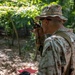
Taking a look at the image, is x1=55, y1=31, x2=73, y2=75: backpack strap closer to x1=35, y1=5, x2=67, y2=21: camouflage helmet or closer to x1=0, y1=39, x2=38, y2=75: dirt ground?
x1=35, y1=5, x2=67, y2=21: camouflage helmet

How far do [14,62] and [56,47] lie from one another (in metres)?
9.74

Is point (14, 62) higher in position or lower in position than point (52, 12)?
lower

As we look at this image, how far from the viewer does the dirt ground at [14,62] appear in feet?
32.0

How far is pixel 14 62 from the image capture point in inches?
451

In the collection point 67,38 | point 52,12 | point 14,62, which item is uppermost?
point 52,12

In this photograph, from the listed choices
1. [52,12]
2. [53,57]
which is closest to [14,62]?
[52,12]

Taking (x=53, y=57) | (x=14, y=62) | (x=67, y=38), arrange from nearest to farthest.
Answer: (x=53, y=57), (x=67, y=38), (x=14, y=62)

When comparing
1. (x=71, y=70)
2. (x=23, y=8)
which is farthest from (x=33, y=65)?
(x=71, y=70)

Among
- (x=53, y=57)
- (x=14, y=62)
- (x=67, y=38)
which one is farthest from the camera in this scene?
(x=14, y=62)

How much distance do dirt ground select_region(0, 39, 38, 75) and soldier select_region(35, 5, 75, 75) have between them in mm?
7279

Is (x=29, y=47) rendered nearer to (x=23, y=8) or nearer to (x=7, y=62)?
(x=7, y=62)

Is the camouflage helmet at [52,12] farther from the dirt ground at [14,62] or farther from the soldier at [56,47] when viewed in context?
the dirt ground at [14,62]

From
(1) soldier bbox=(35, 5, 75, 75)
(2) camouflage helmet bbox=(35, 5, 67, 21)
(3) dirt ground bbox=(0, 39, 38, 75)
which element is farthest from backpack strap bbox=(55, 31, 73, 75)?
(3) dirt ground bbox=(0, 39, 38, 75)

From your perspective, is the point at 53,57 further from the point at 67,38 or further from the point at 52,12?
the point at 52,12
